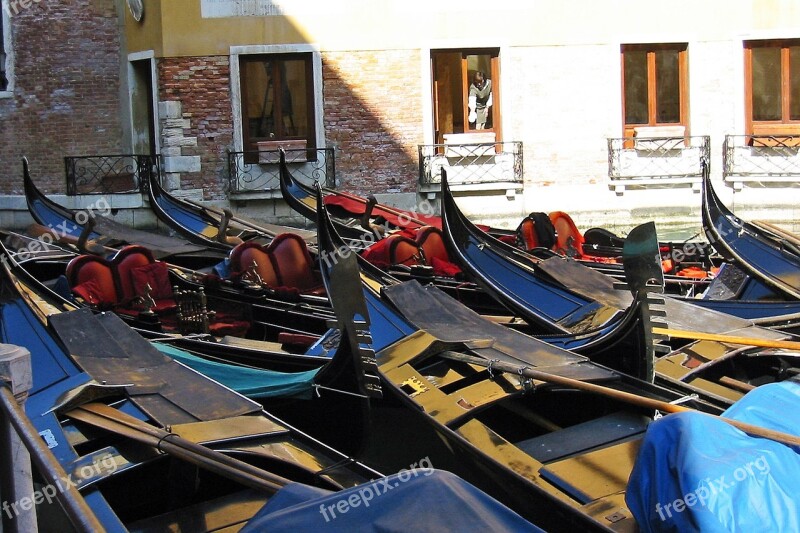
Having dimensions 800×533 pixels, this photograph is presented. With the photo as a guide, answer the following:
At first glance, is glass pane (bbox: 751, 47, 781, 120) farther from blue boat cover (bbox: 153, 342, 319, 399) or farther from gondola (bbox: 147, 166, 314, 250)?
blue boat cover (bbox: 153, 342, 319, 399)

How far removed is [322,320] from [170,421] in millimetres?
1466

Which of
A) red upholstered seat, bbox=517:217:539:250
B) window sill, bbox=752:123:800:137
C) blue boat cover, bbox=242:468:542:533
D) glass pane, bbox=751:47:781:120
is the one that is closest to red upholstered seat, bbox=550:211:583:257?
red upholstered seat, bbox=517:217:539:250

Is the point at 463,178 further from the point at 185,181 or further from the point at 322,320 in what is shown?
the point at 322,320

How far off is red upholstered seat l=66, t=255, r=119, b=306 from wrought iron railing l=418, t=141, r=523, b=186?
3.47 metres

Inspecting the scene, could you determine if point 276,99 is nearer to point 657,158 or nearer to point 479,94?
point 479,94

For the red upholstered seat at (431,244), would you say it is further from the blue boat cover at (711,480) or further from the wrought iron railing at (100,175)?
the wrought iron railing at (100,175)

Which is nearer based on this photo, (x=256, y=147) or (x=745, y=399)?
(x=745, y=399)

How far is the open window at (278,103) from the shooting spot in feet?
22.9

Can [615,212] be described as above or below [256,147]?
below

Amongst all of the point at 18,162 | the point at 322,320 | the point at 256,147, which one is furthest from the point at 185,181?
the point at 322,320

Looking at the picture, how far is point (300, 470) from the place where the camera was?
6.77 ft

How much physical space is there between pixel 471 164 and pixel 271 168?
1.30 metres

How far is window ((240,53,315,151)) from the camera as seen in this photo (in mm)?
6984

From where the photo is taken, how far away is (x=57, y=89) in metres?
7.19
